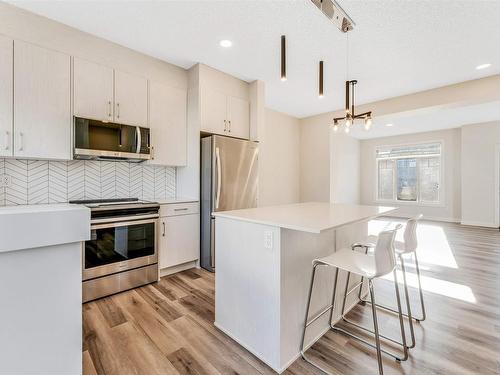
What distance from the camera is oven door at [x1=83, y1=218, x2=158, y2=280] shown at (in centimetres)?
247

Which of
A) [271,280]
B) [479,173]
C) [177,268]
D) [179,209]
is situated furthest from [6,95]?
[479,173]

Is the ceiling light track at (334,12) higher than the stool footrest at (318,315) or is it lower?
higher

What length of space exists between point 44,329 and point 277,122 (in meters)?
5.21

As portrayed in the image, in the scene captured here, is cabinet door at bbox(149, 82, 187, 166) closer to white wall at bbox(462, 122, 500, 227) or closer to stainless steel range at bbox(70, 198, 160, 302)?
stainless steel range at bbox(70, 198, 160, 302)

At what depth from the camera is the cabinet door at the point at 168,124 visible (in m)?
3.20

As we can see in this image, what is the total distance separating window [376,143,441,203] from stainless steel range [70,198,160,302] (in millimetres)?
7716

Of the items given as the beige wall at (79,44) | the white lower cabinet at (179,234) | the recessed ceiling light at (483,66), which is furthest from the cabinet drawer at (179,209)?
the recessed ceiling light at (483,66)

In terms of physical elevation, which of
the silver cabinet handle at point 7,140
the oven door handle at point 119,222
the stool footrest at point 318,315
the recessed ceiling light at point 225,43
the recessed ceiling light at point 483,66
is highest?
the recessed ceiling light at point 225,43

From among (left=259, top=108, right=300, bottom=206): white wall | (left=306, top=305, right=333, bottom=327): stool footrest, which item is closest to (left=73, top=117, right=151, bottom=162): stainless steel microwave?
(left=306, top=305, right=333, bottom=327): stool footrest

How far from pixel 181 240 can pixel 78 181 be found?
53.3 inches

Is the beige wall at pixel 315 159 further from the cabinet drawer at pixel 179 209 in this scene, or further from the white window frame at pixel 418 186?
the white window frame at pixel 418 186

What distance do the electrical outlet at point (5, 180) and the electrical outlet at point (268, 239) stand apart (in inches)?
101

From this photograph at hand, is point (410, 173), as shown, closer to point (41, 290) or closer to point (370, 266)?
point (370, 266)

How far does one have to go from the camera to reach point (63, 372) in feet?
3.74
